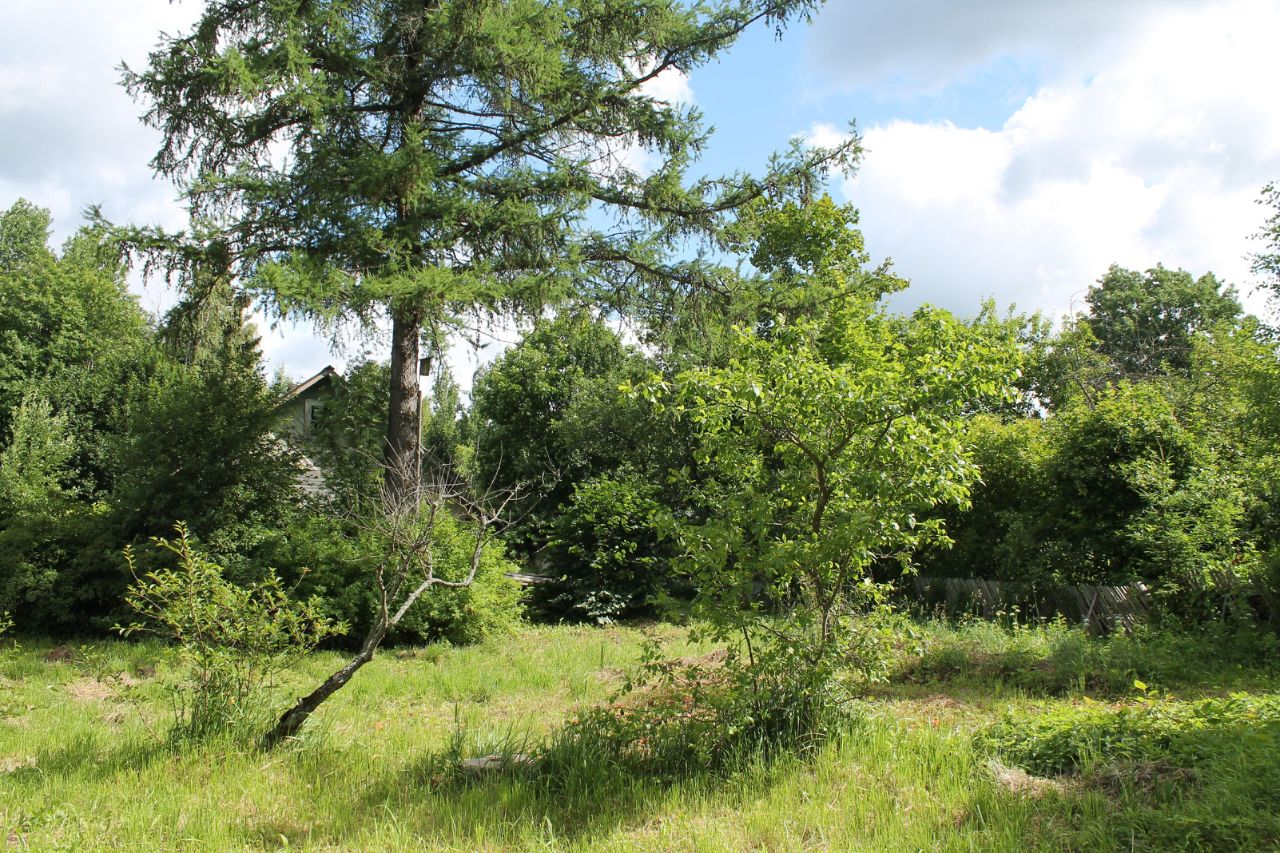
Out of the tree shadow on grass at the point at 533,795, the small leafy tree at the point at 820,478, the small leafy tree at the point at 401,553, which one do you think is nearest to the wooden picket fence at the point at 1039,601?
the small leafy tree at the point at 820,478

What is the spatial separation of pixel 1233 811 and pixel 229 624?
251 inches

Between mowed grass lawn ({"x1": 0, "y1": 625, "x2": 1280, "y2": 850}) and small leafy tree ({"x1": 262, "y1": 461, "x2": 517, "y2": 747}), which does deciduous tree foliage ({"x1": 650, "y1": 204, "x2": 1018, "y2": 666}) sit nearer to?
mowed grass lawn ({"x1": 0, "y1": 625, "x2": 1280, "y2": 850})

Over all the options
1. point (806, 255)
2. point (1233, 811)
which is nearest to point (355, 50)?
point (806, 255)

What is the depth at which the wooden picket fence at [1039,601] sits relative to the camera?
10.4 meters

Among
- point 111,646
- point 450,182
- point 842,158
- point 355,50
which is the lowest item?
point 111,646

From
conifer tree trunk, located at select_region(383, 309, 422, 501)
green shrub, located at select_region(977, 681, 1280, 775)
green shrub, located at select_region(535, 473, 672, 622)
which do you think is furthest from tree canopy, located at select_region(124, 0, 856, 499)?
green shrub, located at select_region(977, 681, 1280, 775)

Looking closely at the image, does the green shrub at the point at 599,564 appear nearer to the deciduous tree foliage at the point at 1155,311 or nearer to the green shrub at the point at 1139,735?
the green shrub at the point at 1139,735

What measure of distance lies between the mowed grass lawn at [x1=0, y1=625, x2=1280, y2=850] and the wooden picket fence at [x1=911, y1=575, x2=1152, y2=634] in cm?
272

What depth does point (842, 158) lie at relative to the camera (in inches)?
558

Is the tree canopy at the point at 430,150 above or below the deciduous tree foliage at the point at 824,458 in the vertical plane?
above

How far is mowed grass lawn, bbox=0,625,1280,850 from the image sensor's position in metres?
3.99

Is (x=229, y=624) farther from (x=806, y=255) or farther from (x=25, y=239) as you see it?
(x=25, y=239)

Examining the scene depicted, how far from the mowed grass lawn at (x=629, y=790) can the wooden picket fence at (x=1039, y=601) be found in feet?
8.93

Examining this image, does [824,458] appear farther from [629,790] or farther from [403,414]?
[403,414]
